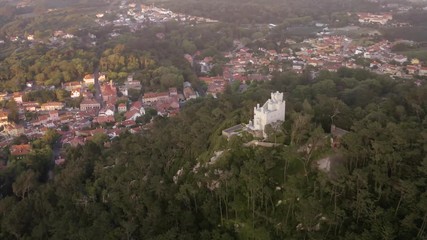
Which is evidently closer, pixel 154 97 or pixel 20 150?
pixel 20 150

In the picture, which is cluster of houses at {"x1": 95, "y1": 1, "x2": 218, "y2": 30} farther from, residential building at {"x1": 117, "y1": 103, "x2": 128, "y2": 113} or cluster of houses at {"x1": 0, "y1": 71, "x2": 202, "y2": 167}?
residential building at {"x1": 117, "y1": 103, "x2": 128, "y2": 113}

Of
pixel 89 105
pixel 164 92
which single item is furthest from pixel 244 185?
pixel 89 105

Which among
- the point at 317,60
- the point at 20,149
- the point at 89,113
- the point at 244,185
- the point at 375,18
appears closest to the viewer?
the point at 244,185

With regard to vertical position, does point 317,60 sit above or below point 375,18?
above

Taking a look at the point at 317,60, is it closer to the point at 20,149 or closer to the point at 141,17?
the point at 20,149

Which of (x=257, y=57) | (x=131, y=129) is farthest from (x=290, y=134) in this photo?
(x=257, y=57)

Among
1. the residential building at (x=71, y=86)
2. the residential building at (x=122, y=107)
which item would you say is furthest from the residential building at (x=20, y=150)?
the residential building at (x=71, y=86)

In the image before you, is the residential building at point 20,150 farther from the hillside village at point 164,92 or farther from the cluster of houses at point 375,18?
the cluster of houses at point 375,18
